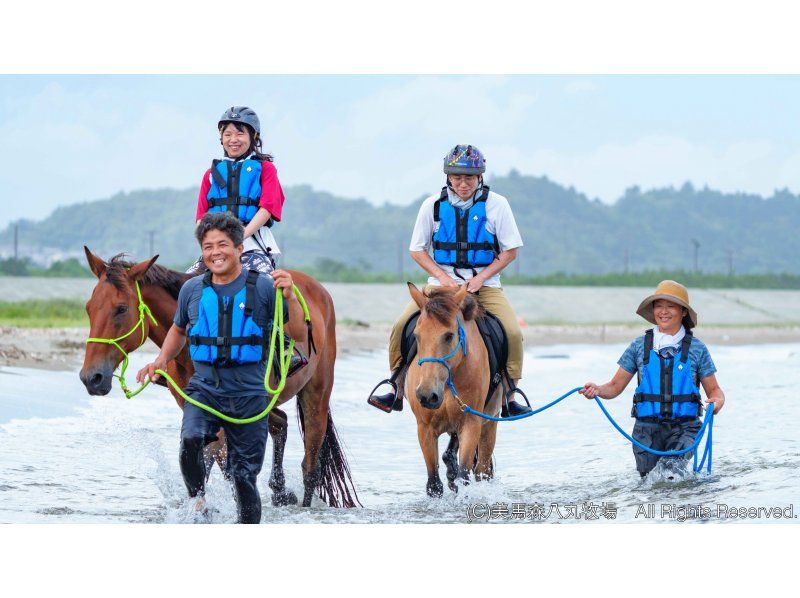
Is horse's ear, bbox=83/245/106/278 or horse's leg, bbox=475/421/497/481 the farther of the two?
horse's leg, bbox=475/421/497/481

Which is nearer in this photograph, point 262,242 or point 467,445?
point 467,445

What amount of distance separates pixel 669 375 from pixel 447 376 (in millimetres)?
1524

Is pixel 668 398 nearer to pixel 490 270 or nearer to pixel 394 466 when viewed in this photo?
pixel 490 270

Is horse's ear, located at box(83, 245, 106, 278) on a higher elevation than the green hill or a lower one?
lower

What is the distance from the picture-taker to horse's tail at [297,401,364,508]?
28.0ft

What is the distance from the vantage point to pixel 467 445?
770 cm

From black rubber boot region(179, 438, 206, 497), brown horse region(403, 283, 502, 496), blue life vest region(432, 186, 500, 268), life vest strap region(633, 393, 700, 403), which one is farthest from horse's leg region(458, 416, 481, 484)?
black rubber boot region(179, 438, 206, 497)

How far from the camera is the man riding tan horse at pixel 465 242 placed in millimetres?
8164

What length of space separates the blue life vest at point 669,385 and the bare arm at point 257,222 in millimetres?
2625

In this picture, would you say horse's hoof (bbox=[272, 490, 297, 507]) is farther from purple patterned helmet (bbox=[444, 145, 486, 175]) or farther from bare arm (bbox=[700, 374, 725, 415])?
bare arm (bbox=[700, 374, 725, 415])

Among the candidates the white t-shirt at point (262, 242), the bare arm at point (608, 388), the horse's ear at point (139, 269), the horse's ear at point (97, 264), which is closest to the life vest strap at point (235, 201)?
the white t-shirt at point (262, 242)

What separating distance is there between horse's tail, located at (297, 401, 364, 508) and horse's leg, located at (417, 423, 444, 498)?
86cm

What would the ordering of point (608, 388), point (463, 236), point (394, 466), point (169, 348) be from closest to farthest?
point (169, 348), point (608, 388), point (463, 236), point (394, 466)

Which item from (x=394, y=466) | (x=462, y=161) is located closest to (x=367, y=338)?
(x=394, y=466)
